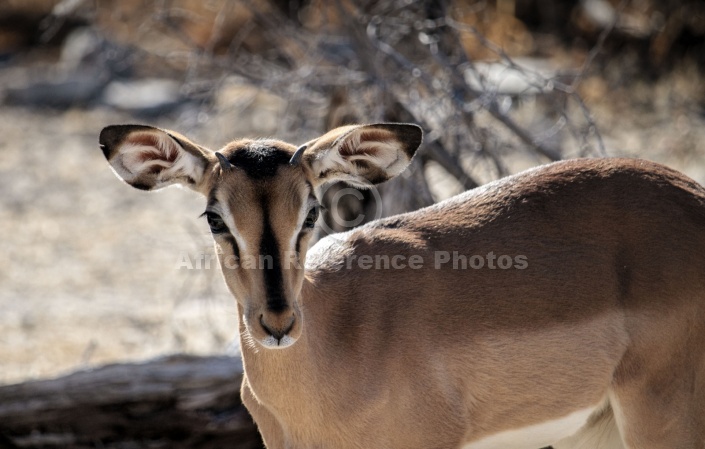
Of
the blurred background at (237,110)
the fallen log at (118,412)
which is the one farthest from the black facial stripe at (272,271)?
the blurred background at (237,110)

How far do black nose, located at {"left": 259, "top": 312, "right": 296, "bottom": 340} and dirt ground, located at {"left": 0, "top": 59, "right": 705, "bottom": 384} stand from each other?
103 inches

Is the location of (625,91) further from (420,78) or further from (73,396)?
(73,396)

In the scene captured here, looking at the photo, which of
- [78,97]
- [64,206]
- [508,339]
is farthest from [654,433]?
[78,97]

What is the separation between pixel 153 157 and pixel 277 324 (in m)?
1.10

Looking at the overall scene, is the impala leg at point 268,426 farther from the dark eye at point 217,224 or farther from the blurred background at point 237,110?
the blurred background at point 237,110

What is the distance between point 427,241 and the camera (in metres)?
4.70

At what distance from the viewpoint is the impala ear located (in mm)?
4367

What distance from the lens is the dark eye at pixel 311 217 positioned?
423cm

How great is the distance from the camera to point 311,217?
13.9 feet

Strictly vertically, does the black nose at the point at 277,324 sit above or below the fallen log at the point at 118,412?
above

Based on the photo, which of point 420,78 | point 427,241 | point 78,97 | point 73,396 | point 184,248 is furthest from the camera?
point 78,97

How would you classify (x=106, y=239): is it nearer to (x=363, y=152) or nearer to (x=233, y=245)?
(x=363, y=152)

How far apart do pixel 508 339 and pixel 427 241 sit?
1.98 ft

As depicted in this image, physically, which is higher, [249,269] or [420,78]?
[249,269]
